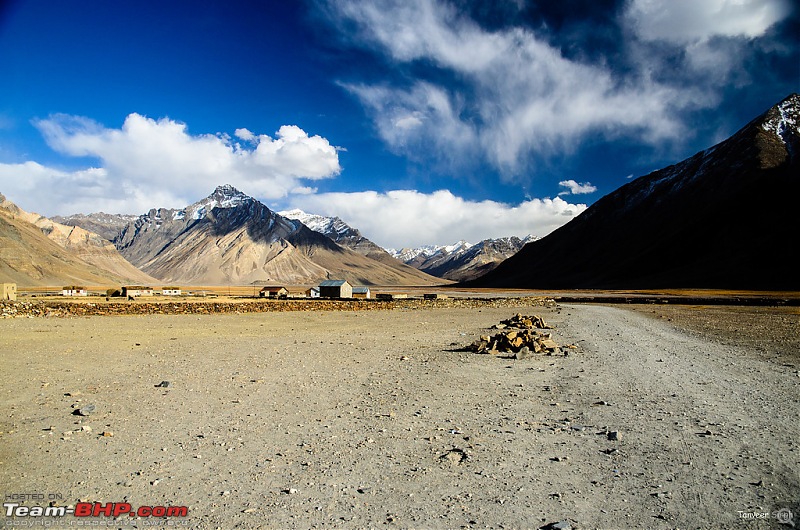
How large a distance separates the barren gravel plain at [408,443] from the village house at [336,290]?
79.1m

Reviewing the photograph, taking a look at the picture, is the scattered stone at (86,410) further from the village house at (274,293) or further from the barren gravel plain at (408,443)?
the village house at (274,293)

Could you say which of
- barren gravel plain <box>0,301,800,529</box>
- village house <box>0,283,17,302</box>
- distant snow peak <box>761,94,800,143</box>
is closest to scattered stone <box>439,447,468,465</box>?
barren gravel plain <box>0,301,800,529</box>

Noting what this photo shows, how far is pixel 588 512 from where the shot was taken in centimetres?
509

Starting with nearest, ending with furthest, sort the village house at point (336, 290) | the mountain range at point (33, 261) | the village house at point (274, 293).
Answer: the village house at point (336, 290), the village house at point (274, 293), the mountain range at point (33, 261)

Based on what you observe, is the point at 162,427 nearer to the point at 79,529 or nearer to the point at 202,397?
the point at 202,397

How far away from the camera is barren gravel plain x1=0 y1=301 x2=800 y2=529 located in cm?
519

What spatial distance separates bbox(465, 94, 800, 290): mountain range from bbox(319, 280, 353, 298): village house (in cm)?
8302

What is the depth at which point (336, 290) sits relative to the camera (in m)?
95.0

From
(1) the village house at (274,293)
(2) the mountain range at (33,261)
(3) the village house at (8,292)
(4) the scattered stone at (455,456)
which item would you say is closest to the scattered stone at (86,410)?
(4) the scattered stone at (455,456)

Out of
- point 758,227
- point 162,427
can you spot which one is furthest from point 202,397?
point 758,227

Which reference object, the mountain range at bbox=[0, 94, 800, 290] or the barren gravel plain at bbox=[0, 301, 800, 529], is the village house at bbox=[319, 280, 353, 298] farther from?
the mountain range at bbox=[0, 94, 800, 290]

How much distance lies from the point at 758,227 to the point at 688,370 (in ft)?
449

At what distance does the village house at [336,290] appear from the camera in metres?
94.2

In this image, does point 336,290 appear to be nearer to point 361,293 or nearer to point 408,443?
point 361,293
